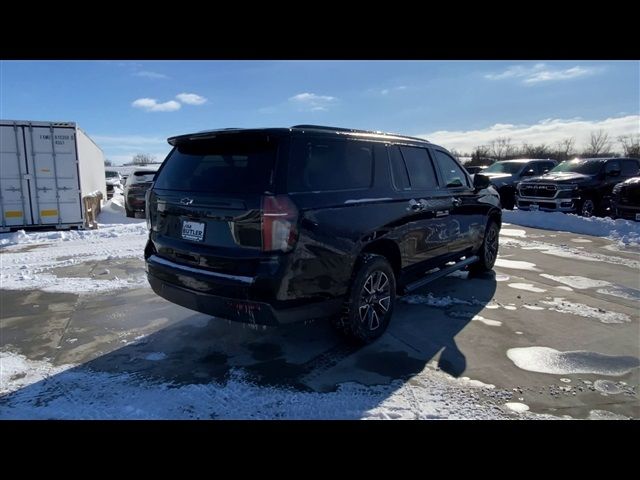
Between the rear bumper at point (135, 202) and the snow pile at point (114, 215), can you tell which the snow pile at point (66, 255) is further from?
the snow pile at point (114, 215)

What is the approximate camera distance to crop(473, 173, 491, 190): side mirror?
579 cm

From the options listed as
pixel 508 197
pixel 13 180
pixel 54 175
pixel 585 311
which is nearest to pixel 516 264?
pixel 585 311

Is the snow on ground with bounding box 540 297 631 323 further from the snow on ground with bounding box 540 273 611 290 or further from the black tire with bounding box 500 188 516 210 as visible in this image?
the black tire with bounding box 500 188 516 210

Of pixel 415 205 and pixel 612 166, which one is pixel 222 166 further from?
pixel 612 166

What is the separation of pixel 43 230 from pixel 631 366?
1333cm

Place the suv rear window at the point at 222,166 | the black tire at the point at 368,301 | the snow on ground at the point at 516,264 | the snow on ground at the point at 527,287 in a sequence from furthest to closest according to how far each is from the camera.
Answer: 1. the snow on ground at the point at 516,264
2. the snow on ground at the point at 527,287
3. the black tire at the point at 368,301
4. the suv rear window at the point at 222,166

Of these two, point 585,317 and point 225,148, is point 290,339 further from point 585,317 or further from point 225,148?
point 585,317

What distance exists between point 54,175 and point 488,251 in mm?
11489

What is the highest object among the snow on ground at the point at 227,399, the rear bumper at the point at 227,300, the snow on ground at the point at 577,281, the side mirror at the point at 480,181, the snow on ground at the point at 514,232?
the side mirror at the point at 480,181

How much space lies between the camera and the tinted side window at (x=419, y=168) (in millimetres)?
4395

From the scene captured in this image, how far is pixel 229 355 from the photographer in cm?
357

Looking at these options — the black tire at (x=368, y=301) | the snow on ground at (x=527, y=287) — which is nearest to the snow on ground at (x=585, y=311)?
the snow on ground at (x=527, y=287)

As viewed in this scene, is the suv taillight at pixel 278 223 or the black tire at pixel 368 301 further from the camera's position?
the black tire at pixel 368 301
